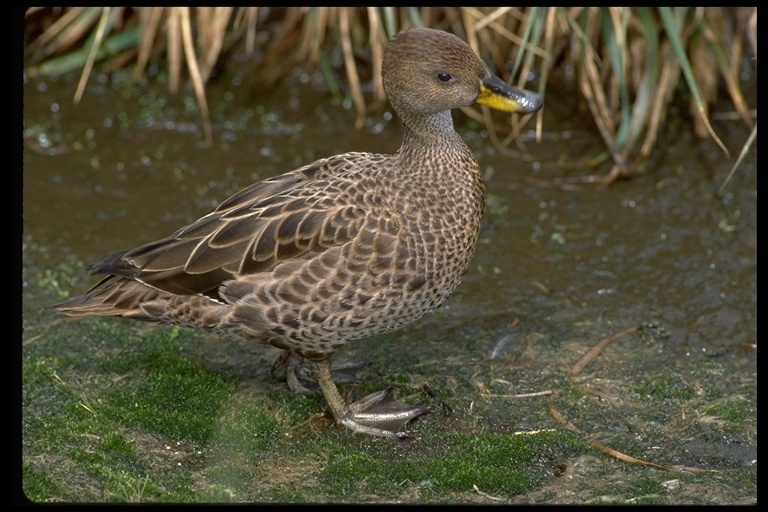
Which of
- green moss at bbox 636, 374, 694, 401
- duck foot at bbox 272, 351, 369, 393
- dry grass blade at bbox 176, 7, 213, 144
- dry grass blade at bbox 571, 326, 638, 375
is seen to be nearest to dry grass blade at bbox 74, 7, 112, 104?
dry grass blade at bbox 176, 7, 213, 144

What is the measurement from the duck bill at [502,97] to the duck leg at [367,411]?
1.22 m

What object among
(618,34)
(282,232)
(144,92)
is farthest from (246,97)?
(282,232)

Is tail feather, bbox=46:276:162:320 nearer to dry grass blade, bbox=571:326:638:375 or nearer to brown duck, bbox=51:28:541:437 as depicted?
brown duck, bbox=51:28:541:437

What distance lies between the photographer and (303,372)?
4.38 metres

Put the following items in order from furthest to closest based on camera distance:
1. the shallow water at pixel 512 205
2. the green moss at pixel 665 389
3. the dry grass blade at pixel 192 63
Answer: the dry grass blade at pixel 192 63 → the shallow water at pixel 512 205 → the green moss at pixel 665 389

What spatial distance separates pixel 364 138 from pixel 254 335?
2462 millimetres

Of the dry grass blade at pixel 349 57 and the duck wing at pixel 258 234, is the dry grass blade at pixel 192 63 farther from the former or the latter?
the duck wing at pixel 258 234

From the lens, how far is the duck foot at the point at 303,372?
14.1ft

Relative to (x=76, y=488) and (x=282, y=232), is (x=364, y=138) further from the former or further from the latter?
(x=76, y=488)

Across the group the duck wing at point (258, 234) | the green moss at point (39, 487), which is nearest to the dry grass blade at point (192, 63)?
the duck wing at point (258, 234)

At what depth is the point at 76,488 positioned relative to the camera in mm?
3521

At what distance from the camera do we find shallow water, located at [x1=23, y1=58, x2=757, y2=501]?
4.78 m

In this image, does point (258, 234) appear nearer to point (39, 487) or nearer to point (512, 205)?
point (39, 487)

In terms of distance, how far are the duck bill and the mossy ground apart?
114 cm
